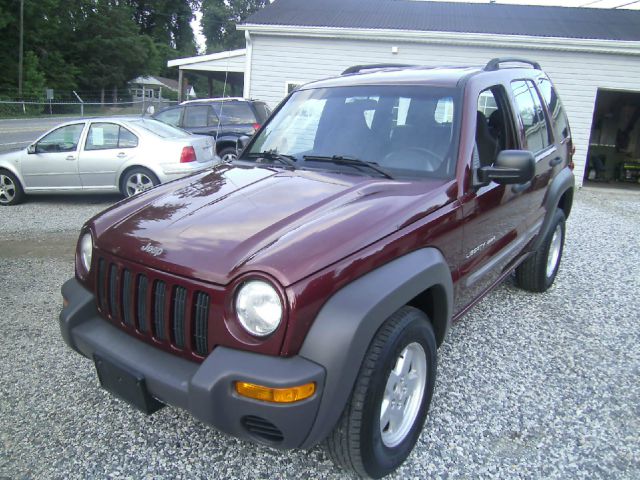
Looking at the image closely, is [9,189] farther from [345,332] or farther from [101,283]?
[345,332]

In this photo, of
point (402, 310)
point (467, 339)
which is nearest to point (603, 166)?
point (467, 339)

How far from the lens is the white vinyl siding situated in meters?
12.3

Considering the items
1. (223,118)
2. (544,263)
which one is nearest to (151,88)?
(223,118)

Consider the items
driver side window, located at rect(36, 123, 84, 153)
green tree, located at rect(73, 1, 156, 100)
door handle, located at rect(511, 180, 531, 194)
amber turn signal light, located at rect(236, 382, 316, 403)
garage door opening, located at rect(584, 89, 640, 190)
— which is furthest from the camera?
green tree, located at rect(73, 1, 156, 100)

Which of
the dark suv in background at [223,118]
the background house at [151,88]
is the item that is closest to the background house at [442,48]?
the dark suv in background at [223,118]

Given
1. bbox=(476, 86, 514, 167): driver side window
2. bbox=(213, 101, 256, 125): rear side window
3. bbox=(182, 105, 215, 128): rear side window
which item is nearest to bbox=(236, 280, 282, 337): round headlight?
bbox=(476, 86, 514, 167): driver side window

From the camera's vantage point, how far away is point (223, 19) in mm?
75750

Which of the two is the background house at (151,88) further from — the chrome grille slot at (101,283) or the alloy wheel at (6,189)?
the chrome grille slot at (101,283)

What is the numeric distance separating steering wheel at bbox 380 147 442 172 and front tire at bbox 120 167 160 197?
5.94 m

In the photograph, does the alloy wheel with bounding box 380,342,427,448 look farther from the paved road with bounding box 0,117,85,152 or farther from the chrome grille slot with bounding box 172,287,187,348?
the paved road with bounding box 0,117,85,152

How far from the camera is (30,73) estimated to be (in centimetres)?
3984

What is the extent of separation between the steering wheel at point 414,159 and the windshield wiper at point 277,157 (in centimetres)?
59

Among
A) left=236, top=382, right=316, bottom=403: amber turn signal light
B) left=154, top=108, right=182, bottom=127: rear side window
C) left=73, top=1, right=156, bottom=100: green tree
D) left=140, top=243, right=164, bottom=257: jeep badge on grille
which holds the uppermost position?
left=73, top=1, right=156, bottom=100: green tree

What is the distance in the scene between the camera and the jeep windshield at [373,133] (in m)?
2.94
